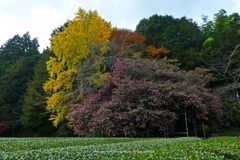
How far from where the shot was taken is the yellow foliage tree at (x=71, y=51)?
47.8ft

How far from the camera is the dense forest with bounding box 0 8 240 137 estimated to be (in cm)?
1144

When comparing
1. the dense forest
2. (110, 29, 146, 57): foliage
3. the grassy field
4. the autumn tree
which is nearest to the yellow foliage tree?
the dense forest

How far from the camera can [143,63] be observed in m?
13.3

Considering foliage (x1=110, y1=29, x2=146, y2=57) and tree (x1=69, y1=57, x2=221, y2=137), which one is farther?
foliage (x1=110, y1=29, x2=146, y2=57)

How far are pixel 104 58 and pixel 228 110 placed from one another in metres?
7.76

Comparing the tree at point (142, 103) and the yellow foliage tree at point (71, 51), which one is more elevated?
the yellow foliage tree at point (71, 51)

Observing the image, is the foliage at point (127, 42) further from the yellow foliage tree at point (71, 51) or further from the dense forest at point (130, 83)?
the yellow foliage tree at point (71, 51)

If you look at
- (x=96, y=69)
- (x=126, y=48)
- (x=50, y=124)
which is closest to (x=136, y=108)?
(x=96, y=69)

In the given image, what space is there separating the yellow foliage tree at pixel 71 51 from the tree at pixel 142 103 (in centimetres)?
200

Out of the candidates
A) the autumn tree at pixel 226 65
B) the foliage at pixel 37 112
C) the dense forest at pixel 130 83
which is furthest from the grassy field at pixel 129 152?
the foliage at pixel 37 112

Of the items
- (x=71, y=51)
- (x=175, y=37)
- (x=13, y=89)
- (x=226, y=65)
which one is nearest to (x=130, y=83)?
(x=71, y=51)

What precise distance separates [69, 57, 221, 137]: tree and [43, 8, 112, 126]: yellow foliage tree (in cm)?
200

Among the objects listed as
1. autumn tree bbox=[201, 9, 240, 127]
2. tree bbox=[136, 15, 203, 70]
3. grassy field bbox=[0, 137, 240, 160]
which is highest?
tree bbox=[136, 15, 203, 70]

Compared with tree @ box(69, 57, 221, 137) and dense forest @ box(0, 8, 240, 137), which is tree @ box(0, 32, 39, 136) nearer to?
dense forest @ box(0, 8, 240, 137)
